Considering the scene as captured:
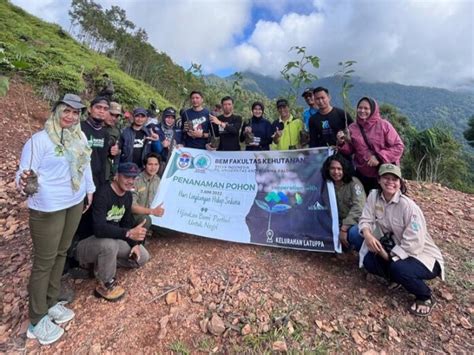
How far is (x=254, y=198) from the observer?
4105 mm

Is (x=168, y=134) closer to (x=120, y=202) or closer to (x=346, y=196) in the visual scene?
(x=120, y=202)

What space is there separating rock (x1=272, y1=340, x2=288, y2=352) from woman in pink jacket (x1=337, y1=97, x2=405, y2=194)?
228cm

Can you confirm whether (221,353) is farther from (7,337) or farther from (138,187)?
(138,187)

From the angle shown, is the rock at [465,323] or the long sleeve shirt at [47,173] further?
the rock at [465,323]

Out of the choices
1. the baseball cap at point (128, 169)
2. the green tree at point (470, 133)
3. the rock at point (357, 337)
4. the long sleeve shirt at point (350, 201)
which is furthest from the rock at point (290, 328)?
the green tree at point (470, 133)

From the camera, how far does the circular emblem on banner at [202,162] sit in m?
4.54

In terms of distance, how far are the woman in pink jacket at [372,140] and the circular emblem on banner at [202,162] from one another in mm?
1978

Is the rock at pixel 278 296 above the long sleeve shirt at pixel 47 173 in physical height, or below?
below

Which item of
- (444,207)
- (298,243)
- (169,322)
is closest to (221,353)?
(169,322)

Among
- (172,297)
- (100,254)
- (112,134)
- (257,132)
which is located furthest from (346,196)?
(112,134)

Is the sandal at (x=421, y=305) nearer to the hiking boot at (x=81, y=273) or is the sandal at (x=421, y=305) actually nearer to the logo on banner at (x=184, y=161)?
the logo on banner at (x=184, y=161)

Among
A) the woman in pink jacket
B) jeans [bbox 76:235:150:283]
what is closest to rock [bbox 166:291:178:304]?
jeans [bbox 76:235:150:283]

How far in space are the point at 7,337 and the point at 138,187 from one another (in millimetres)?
2083

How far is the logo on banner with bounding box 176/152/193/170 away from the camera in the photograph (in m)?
4.59
